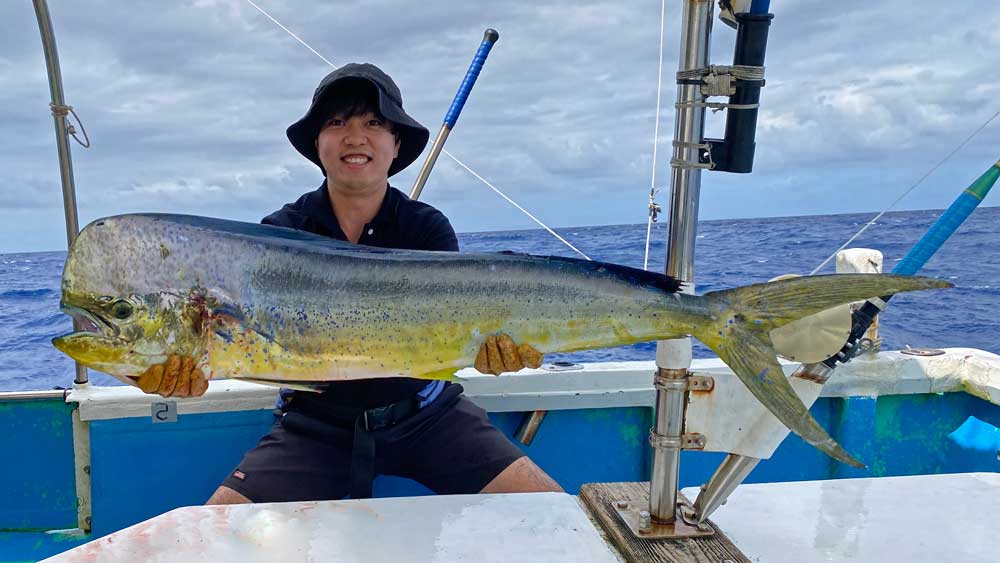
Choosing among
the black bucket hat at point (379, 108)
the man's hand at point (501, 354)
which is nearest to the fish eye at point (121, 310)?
the man's hand at point (501, 354)

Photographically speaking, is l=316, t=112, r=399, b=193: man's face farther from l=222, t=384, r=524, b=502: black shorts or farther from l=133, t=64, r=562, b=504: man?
l=222, t=384, r=524, b=502: black shorts

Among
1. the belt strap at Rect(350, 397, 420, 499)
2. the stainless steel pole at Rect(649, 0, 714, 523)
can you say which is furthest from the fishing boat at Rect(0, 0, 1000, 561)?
the belt strap at Rect(350, 397, 420, 499)

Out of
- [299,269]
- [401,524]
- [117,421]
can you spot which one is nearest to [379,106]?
[299,269]

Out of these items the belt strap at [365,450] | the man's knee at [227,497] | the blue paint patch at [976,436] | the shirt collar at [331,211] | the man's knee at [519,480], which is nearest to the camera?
the man's knee at [227,497]

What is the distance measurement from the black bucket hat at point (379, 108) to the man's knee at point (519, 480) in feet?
4.65

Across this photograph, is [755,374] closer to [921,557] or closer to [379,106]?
[921,557]

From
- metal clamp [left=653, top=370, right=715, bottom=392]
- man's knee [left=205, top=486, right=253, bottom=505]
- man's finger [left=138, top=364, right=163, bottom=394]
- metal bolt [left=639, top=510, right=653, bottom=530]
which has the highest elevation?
metal clamp [left=653, top=370, right=715, bottom=392]

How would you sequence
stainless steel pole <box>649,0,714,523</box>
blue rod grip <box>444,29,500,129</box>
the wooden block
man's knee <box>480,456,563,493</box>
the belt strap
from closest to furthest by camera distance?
the wooden block → stainless steel pole <box>649,0,714,523</box> → man's knee <box>480,456,563,493</box> → the belt strap → blue rod grip <box>444,29,500,129</box>

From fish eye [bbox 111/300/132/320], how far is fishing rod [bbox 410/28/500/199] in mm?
2102

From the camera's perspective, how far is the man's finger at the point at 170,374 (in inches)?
76.3

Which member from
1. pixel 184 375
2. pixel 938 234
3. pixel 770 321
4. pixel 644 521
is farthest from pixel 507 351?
pixel 938 234

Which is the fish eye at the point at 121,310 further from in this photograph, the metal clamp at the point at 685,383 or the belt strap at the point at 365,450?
the metal clamp at the point at 685,383

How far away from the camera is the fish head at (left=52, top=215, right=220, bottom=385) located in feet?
6.11

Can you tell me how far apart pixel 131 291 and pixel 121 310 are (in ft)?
0.18
